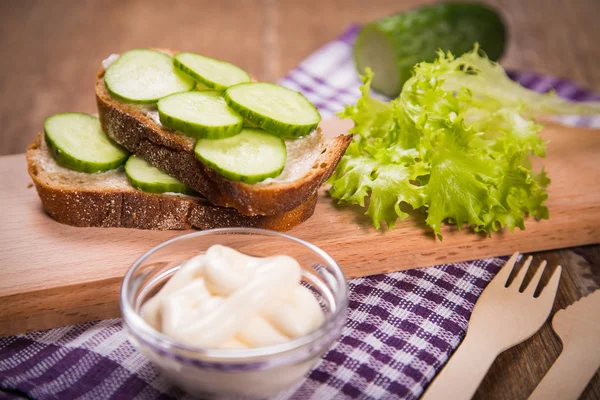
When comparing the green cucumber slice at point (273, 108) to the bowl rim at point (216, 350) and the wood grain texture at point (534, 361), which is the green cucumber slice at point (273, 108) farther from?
the wood grain texture at point (534, 361)

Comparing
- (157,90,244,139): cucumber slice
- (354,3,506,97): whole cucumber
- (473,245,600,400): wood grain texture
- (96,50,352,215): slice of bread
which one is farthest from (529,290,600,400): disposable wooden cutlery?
(354,3,506,97): whole cucumber

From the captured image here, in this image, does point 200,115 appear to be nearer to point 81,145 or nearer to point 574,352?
point 81,145

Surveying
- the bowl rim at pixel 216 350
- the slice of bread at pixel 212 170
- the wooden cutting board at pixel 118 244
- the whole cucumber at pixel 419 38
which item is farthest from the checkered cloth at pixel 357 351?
the whole cucumber at pixel 419 38

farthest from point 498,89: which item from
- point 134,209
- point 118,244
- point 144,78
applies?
point 118,244

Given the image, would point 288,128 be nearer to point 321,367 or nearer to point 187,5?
point 321,367

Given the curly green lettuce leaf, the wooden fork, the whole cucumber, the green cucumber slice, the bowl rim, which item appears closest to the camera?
the bowl rim

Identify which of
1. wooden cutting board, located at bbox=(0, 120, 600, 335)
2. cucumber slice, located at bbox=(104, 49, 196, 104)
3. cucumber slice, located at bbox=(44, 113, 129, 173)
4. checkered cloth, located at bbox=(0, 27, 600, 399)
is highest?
cucumber slice, located at bbox=(104, 49, 196, 104)

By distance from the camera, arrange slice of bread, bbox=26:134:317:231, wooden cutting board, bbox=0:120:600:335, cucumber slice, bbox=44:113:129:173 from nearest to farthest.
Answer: wooden cutting board, bbox=0:120:600:335
slice of bread, bbox=26:134:317:231
cucumber slice, bbox=44:113:129:173

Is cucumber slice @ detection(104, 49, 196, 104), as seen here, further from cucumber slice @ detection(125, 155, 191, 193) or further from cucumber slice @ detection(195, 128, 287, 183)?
cucumber slice @ detection(195, 128, 287, 183)
